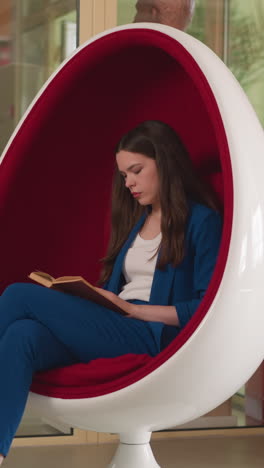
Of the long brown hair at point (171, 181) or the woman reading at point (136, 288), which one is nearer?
the woman reading at point (136, 288)

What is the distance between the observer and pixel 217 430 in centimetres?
333

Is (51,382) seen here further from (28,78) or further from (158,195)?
(28,78)

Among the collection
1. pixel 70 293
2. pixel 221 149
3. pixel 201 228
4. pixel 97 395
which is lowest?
pixel 97 395

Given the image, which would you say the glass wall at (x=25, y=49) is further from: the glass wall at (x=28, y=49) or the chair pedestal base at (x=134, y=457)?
the chair pedestal base at (x=134, y=457)

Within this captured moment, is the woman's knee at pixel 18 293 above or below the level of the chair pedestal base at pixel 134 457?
above

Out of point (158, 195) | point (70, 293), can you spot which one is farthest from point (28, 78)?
point (70, 293)

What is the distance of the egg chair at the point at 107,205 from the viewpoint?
6.35 ft

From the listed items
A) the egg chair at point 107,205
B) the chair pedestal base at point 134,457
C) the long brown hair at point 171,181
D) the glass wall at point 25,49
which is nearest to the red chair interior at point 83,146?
the egg chair at point 107,205

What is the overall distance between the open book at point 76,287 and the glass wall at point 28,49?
1064mm

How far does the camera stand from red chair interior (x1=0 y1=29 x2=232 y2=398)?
8.16ft

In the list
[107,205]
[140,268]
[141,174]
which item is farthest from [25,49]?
[140,268]

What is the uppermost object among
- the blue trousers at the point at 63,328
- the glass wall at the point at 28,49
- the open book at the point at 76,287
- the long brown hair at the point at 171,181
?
the glass wall at the point at 28,49

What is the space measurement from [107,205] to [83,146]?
0.66 feet

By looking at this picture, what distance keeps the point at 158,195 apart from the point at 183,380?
0.59 m
